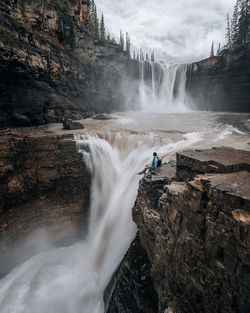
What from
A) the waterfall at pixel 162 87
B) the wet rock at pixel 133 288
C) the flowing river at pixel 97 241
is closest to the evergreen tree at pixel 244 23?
the waterfall at pixel 162 87

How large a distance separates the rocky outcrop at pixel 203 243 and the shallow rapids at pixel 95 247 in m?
1.76

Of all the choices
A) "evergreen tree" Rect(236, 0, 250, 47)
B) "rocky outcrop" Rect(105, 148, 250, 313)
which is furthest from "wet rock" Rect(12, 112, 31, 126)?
"evergreen tree" Rect(236, 0, 250, 47)

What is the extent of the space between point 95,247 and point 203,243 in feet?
20.6

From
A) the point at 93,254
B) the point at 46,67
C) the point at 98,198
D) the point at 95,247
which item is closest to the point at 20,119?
the point at 46,67

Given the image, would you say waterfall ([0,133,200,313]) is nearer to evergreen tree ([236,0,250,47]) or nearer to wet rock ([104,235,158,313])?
wet rock ([104,235,158,313])

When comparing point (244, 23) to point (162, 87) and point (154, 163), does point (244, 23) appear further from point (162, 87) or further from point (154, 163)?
point (154, 163)

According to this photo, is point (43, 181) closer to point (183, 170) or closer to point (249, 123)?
point (183, 170)

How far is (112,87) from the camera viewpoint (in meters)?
27.6

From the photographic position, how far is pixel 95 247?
8047 millimetres

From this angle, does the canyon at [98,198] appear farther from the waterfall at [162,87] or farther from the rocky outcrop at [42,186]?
the waterfall at [162,87]

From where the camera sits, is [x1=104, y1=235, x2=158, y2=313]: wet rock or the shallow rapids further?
the shallow rapids

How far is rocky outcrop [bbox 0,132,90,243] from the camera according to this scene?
923cm

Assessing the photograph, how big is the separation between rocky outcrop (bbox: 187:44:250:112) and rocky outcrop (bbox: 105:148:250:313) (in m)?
23.7

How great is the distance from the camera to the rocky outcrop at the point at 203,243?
2.71m
